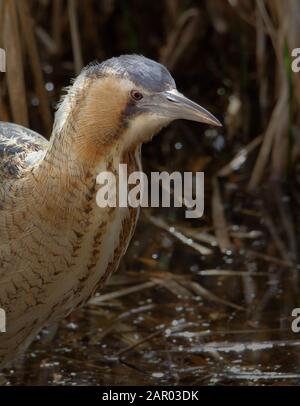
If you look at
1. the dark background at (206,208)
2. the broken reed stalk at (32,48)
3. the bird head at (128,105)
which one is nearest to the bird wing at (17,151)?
the bird head at (128,105)

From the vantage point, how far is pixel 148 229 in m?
3.79

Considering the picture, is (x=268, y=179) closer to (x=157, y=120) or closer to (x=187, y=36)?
(x=187, y=36)

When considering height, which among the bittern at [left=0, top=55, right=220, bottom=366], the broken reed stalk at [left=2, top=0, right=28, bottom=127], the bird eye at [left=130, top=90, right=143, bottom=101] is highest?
the broken reed stalk at [left=2, top=0, right=28, bottom=127]

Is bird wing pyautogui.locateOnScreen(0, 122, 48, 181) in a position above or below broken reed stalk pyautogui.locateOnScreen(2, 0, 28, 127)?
below

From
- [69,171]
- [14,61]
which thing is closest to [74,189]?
[69,171]

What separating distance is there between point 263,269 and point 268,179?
662 millimetres

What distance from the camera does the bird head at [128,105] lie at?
2182mm

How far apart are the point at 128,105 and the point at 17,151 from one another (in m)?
0.43

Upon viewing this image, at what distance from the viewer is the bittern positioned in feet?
7.19

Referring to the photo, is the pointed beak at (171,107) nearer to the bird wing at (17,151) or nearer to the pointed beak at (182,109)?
the pointed beak at (182,109)

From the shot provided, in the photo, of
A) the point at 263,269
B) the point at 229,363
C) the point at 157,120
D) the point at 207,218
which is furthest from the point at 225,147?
the point at 157,120

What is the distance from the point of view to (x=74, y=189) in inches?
90.8

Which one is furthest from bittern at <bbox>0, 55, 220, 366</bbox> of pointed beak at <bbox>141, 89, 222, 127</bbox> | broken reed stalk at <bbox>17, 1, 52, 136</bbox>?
broken reed stalk at <bbox>17, 1, 52, 136</bbox>

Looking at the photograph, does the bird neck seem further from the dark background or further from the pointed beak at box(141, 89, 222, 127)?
the dark background
